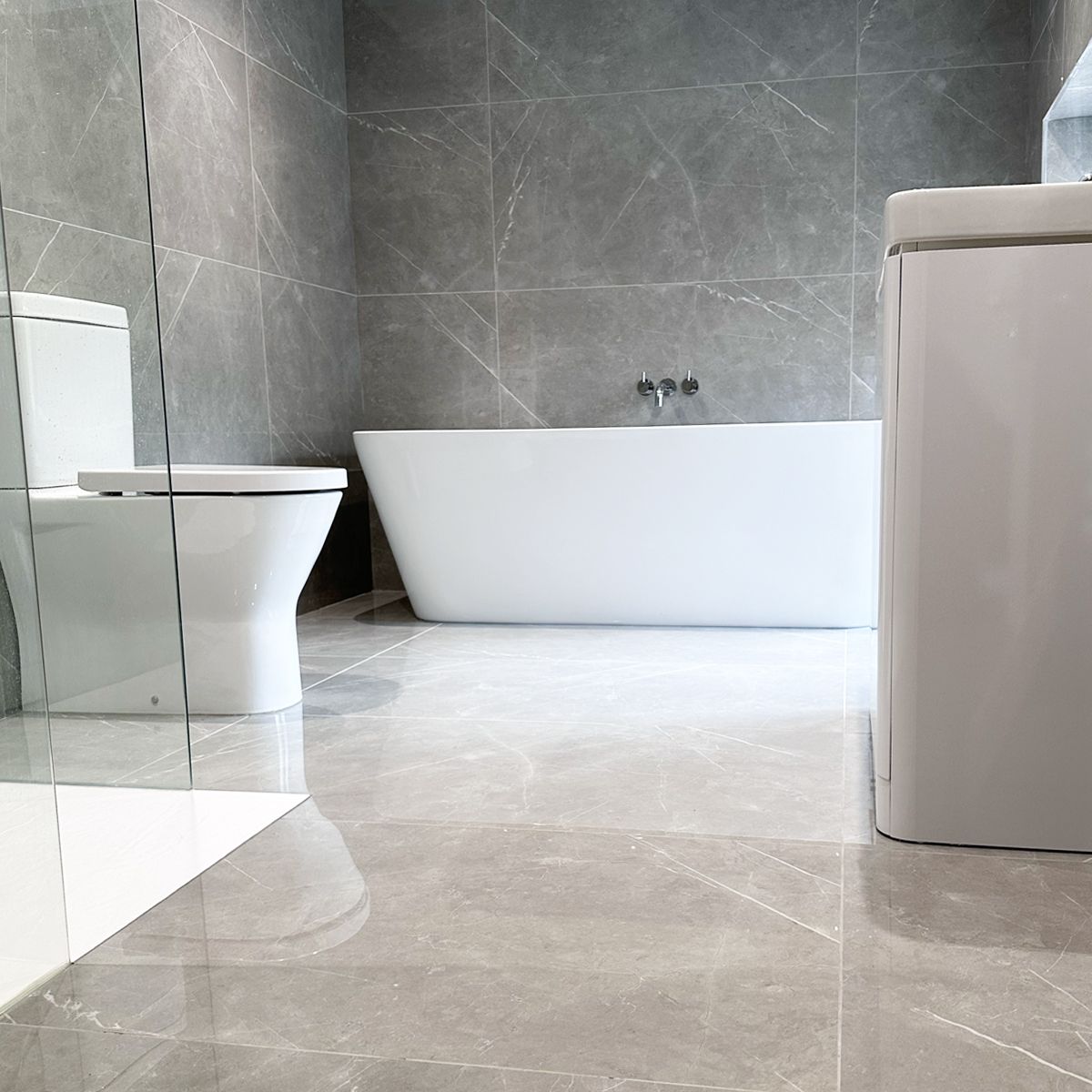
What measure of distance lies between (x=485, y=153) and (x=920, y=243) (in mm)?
2915

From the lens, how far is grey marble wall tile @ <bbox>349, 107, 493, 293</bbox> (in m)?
4.20

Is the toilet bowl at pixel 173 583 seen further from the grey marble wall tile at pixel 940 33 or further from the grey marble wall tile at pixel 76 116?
the grey marble wall tile at pixel 940 33

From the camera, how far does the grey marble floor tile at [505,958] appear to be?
1119 mm

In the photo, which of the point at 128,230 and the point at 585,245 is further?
the point at 585,245

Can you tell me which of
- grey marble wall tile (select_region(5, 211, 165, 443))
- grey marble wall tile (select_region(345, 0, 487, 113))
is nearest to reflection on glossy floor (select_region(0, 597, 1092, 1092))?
grey marble wall tile (select_region(5, 211, 165, 443))

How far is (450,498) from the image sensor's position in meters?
3.40

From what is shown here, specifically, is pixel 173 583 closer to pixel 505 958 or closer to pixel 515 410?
pixel 505 958

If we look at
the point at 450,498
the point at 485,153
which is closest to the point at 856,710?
the point at 450,498

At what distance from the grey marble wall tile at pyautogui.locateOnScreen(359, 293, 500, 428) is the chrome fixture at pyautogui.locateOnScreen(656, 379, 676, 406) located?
608 millimetres

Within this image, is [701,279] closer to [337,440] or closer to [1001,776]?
[337,440]

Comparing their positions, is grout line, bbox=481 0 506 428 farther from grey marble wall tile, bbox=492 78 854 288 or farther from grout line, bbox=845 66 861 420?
grout line, bbox=845 66 861 420

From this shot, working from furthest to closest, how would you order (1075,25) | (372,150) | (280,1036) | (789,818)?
(372,150) < (1075,25) < (789,818) < (280,1036)

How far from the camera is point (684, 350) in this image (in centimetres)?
407

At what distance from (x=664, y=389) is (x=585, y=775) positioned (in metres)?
2.30
